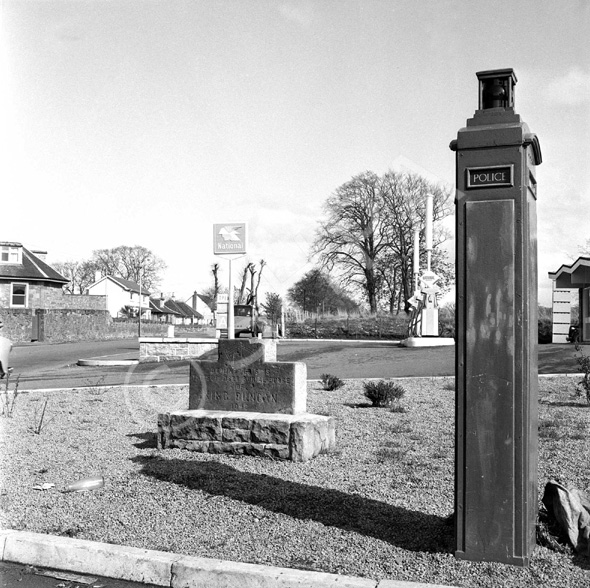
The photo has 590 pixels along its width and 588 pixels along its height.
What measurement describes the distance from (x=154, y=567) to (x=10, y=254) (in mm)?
50224

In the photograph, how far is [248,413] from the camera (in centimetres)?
783

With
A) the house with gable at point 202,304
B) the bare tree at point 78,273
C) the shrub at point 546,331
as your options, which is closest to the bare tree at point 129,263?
the bare tree at point 78,273

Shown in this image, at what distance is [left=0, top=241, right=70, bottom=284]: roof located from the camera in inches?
1955

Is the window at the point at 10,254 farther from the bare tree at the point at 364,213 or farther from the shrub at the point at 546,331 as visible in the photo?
the bare tree at the point at 364,213

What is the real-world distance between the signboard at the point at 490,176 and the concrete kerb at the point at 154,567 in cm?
231

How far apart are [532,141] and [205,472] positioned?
426 cm

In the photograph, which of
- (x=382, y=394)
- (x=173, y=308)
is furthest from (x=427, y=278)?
(x=173, y=308)

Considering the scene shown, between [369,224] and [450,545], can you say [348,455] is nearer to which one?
[450,545]

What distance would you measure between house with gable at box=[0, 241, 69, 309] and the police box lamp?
162ft

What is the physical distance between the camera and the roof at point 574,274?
32.4m

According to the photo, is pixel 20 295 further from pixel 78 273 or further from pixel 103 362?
pixel 78 273

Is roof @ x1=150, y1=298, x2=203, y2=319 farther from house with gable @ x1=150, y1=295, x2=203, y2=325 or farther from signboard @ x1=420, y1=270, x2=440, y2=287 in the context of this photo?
signboard @ x1=420, y1=270, x2=440, y2=287

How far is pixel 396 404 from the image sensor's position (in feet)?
37.0

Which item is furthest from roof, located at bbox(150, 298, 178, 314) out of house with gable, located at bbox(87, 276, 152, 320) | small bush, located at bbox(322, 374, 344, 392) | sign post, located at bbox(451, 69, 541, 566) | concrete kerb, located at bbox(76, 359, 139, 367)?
sign post, located at bbox(451, 69, 541, 566)
